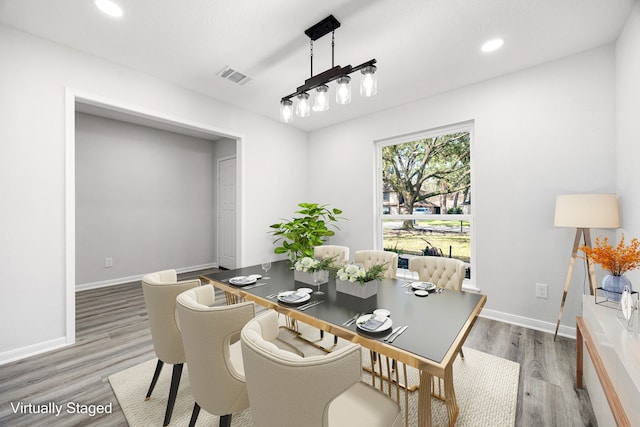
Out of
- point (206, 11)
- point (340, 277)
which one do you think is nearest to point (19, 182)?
point (206, 11)

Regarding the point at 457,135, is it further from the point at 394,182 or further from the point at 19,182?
the point at 19,182

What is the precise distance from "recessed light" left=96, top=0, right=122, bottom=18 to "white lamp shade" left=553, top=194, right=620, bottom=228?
13.0 feet

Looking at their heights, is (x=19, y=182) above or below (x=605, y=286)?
above

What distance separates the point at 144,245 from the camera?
4.94 m

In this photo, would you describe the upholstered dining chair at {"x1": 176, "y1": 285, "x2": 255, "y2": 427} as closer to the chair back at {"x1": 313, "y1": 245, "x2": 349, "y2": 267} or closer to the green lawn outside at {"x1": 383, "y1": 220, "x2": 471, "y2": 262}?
the chair back at {"x1": 313, "y1": 245, "x2": 349, "y2": 267}

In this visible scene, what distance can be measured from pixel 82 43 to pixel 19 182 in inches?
53.7

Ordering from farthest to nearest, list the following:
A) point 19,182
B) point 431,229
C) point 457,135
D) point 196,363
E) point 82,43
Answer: point 431,229, point 457,135, point 82,43, point 19,182, point 196,363

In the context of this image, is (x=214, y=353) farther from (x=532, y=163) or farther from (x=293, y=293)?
(x=532, y=163)

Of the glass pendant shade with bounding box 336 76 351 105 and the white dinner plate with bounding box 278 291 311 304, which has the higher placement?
the glass pendant shade with bounding box 336 76 351 105

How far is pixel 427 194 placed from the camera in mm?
3752

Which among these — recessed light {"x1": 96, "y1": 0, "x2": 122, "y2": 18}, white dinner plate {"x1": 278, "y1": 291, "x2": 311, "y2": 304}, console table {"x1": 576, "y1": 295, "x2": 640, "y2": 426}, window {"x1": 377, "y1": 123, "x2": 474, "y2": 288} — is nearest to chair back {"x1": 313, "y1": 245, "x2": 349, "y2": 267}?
white dinner plate {"x1": 278, "y1": 291, "x2": 311, "y2": 304}

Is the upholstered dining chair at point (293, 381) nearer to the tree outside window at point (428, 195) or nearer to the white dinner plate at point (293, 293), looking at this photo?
the white dinner plate at point (293, 293)

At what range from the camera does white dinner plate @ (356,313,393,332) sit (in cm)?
126

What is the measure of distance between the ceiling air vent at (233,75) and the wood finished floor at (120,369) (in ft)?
9.42
